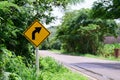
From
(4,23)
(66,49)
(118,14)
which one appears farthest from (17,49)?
(66,49)

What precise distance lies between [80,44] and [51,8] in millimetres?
43254

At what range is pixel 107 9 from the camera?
32344mm

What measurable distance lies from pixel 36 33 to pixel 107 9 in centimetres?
2105

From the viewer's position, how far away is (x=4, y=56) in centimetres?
867

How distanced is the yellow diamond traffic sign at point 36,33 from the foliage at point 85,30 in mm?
38789

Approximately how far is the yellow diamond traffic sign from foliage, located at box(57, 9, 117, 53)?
38.8 m

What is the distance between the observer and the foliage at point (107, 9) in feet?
103

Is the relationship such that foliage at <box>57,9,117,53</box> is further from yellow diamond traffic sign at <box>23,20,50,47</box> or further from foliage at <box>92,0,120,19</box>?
yellow diamond traffic sign at <box>23,20,50,47</box>

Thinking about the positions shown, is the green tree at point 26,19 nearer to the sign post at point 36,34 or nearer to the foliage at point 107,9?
the sign post at point 36,34

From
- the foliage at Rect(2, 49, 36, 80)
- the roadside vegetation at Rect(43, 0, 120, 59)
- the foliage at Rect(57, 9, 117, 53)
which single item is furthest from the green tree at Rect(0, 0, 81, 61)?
the foliage at Rect(57, 9, 117, 53)

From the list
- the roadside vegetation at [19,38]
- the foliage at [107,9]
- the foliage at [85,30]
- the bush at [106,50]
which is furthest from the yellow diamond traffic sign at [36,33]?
the foliage at [85,30]

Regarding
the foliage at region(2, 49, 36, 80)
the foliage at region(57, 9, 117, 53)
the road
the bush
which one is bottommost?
the road

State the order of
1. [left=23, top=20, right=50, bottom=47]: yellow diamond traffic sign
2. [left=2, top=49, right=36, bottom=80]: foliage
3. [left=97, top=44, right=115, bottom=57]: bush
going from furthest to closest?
[left=97, top=44, right=115, bottom=57]: bush → [left=23, top=20, right=50, bottom=47]: yellow diamond traffic sign → [left=2, top=49, right=36, bottom=80]: foliage

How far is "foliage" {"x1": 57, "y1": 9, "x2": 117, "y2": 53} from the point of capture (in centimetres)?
5347
